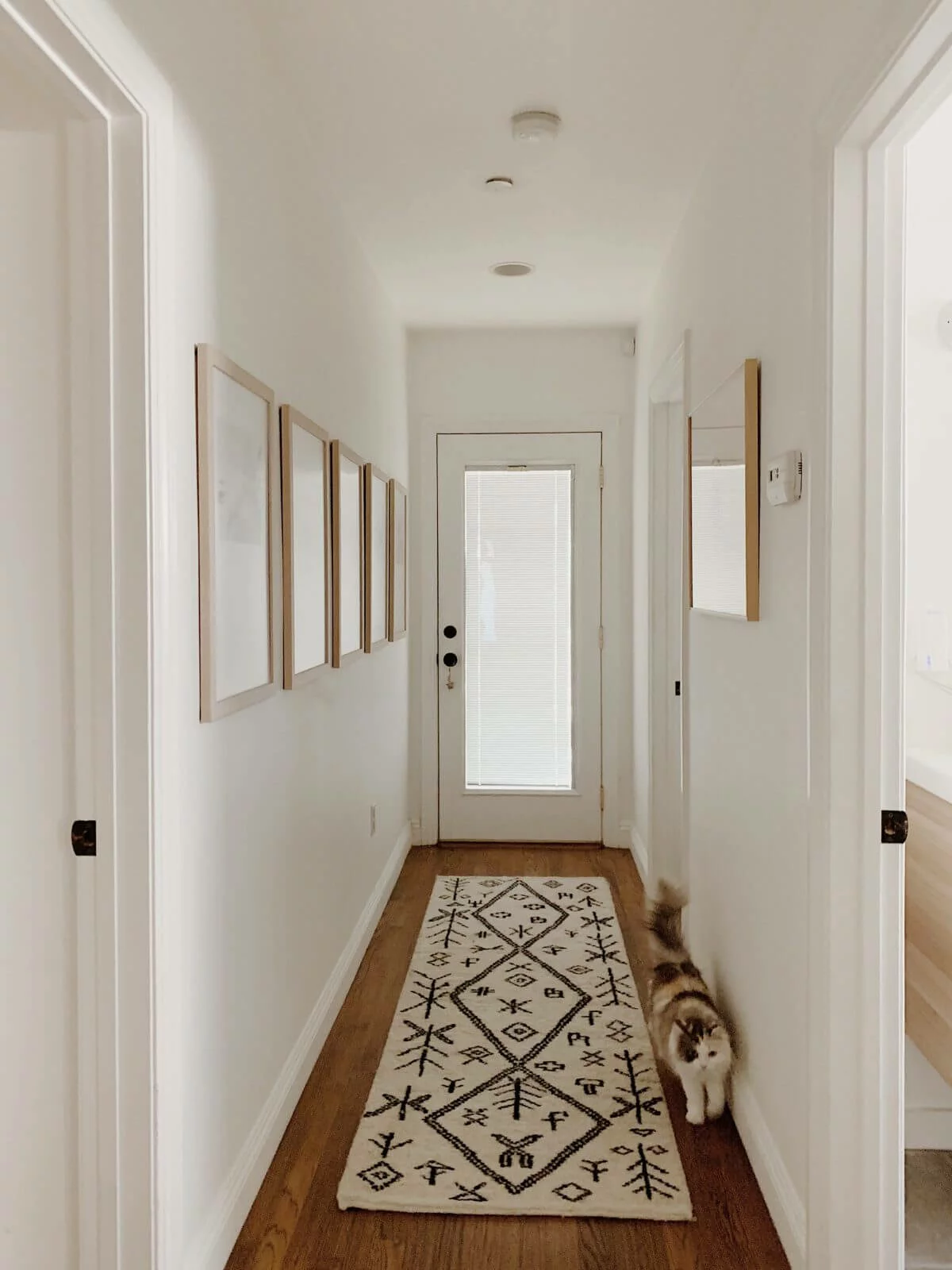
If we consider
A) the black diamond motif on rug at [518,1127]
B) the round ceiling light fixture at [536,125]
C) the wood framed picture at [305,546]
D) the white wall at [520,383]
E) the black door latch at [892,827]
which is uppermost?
the round ceiling light fixture at [536,125]

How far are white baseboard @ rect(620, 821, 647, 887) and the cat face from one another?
1857mm

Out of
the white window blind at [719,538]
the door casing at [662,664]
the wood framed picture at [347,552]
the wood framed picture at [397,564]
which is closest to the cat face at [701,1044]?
the white window blind at [719,538]

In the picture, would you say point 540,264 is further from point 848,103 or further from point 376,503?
point 848,103

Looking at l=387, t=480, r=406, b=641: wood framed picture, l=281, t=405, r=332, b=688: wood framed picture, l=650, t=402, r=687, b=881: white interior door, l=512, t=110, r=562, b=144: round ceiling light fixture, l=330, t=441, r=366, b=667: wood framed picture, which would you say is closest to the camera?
l=281, t=405, r=332, b=688: wood framed picture

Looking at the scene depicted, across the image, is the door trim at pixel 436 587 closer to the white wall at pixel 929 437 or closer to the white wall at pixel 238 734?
the white wall at pixel 238 734

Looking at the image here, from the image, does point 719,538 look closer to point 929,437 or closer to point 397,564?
point 929,437

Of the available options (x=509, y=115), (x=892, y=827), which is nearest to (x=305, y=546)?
(x=509, y=115)

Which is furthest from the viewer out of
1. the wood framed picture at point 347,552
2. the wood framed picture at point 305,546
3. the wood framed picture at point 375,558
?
the wood framed picture at point 375,558

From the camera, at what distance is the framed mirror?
2064 millimetres

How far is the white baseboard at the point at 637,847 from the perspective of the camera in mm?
4125

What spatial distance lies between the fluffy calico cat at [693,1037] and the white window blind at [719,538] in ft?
2.98

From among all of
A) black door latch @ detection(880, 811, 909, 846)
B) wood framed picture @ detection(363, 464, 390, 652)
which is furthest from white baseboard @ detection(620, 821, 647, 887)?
black door latch @ detection(880, 811, 909, 846)

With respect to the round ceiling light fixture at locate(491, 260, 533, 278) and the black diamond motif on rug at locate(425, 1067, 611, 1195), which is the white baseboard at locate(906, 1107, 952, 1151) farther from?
the round ceiling light fixture at locate(491, 260, 533, 278)

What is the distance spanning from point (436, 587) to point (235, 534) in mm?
2799
